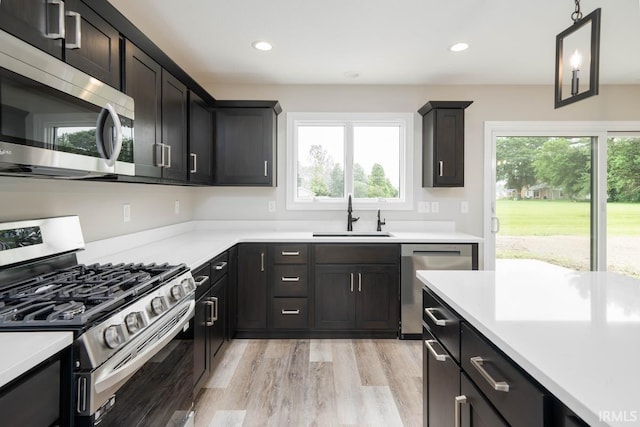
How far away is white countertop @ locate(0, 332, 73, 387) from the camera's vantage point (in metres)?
0.73

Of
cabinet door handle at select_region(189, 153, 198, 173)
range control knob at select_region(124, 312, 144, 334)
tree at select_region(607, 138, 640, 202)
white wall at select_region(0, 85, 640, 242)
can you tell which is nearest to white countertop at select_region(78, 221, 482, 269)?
white wall at select_region(0, 85, 640, 242)

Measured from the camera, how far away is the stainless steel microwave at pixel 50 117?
102cm

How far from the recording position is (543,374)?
2.26 ft

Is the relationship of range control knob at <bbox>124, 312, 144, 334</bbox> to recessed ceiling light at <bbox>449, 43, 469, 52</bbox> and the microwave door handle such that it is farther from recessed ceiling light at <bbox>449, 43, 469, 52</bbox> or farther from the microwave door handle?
recessed ceiling light at <bbox>449, 43, 469, 52</bbox>

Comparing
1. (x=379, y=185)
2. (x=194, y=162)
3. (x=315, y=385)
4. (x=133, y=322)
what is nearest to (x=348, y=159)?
(x=379, y=185)

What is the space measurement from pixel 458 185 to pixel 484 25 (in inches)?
56.5

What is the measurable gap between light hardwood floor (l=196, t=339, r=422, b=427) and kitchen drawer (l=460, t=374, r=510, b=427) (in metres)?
0.97

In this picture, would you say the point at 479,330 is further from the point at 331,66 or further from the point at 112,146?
the point at 331,66

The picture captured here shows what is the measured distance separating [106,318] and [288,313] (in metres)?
2.10

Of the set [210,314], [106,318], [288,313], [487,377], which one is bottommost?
[288,313]

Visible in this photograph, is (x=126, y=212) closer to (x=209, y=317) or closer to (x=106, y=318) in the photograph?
(x=209, y=317)

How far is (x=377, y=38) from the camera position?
2.64m

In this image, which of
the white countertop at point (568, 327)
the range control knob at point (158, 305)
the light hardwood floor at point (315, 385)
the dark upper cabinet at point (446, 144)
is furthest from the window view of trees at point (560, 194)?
the range control knob at point (158, 305)

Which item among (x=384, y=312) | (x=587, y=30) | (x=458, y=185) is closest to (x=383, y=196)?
(x=458, y=185)
